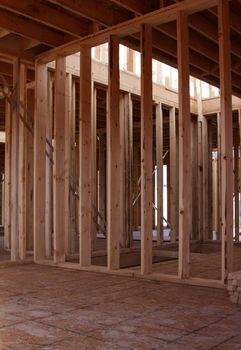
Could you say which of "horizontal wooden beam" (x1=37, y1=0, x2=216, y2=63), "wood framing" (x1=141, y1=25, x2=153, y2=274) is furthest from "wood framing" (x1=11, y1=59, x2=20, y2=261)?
"wood framing" (x1=141, y1=25, x2=153, y2=274)

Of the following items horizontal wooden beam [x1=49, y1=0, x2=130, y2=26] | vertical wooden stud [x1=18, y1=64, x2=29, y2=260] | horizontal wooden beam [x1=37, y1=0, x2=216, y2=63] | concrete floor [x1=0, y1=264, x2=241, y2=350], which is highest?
horizontal wooden beam [x1=49, y1=0, x2=130, y2=26]

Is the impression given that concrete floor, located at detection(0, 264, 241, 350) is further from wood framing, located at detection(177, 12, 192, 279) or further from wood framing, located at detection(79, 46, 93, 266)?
wood framing, located at detection(79, 46, 93, 266)

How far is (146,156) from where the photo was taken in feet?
15.5

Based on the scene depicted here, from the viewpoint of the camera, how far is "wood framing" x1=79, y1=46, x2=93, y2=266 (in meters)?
5.23

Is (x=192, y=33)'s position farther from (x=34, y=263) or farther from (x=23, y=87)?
(x=34, y=263)

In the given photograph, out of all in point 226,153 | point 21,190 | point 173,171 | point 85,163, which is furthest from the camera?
point 173,171

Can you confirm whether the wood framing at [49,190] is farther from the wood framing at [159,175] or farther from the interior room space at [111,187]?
the wood framing at [159,175]

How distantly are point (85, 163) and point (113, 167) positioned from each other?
453mm

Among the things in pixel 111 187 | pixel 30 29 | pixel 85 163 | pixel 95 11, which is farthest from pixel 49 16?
pixel 111 187

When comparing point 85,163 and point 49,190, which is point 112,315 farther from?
point 49,190

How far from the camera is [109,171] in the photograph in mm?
4969

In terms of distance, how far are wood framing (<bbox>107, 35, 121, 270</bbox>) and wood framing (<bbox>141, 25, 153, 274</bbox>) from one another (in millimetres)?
401

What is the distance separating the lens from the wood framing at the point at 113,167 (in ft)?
16.2

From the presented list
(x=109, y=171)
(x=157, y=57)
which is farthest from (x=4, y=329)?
(x=157, y=57)
